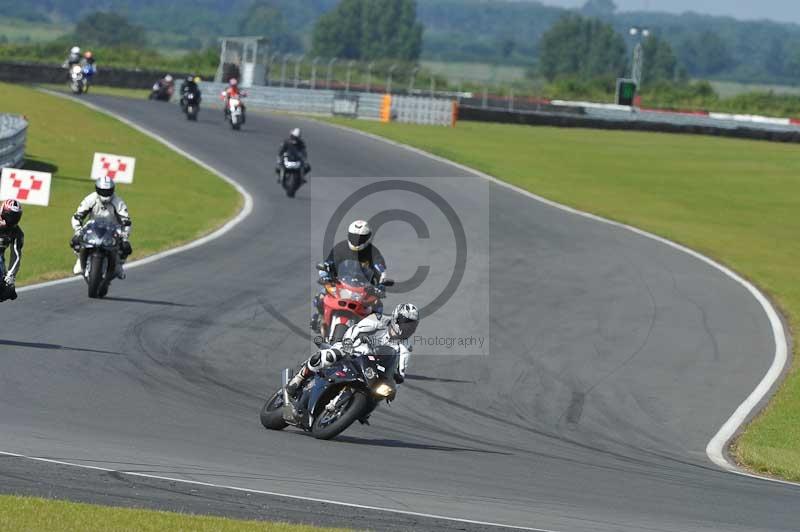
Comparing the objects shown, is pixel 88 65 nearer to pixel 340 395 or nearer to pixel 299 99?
pixel 299 99

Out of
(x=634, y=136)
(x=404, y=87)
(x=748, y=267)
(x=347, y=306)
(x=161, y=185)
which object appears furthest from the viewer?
(x=404, y=87)

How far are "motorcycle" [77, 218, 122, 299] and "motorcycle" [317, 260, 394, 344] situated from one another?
5.88m

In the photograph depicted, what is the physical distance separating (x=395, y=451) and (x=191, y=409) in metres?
2.03

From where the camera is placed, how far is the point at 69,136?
1735 inches

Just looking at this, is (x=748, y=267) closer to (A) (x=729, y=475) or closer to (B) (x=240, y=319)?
(B) (x=240, y=319)

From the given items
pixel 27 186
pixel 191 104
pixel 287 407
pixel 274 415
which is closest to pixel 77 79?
pixel 191 104

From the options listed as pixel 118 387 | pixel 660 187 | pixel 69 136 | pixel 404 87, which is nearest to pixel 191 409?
pixel 118 387

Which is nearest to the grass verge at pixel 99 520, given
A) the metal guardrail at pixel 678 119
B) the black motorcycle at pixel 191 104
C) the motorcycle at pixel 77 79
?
the black motorcycle at pixel 191 104

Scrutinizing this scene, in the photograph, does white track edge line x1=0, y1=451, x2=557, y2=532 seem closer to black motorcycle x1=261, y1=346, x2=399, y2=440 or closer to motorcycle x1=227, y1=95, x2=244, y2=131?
black motorcycle x1=261, y1=346, x2=399, y2=440

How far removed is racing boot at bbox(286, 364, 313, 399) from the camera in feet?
38.8

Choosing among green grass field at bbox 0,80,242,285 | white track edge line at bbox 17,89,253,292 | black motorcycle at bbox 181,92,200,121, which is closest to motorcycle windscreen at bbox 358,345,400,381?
white track edge line at bbox 17,89,253,292

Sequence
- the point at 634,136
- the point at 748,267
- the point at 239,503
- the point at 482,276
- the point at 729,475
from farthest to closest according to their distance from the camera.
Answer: the point at 634,136 → the point at 748,267 → the point at 482,276 → the point at 729,475 → the point at 239,503

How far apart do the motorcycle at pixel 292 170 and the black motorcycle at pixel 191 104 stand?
1788 centimetres

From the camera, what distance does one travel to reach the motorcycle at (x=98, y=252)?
62.5 feet
